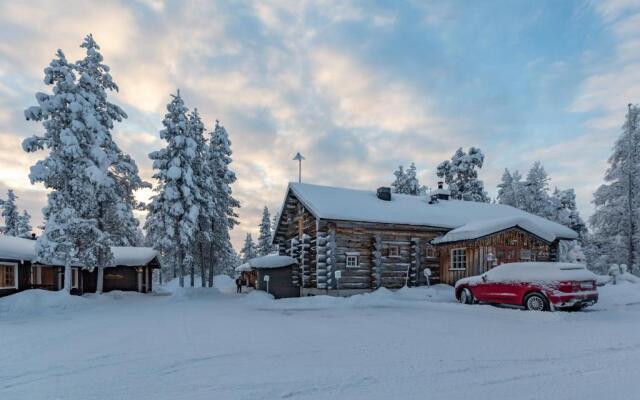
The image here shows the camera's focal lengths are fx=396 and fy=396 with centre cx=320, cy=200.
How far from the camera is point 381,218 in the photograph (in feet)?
76.0

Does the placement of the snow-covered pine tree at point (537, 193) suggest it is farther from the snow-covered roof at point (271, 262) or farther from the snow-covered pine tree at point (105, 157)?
the snow-covered pine tree at point (105, 157)

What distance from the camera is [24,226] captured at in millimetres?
48781

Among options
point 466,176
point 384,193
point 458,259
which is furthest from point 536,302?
point 466,176

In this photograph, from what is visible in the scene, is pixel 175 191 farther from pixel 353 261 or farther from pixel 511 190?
pixel 511 190

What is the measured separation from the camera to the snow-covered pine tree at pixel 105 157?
2456 cm

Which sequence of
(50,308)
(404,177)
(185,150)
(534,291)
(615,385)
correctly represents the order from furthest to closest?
(404,177), (185,150), (50,308), (534,291), (615,385)

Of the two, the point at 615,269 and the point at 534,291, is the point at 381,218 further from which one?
the point at 615,269

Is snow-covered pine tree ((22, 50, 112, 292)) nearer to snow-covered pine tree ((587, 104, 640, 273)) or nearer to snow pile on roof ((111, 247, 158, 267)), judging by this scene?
snow pile on roof ((111, 247, 158, 267))

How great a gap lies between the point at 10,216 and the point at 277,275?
127 feet

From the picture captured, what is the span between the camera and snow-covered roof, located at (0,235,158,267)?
80.7 feet

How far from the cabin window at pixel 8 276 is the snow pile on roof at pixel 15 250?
97 centimetres

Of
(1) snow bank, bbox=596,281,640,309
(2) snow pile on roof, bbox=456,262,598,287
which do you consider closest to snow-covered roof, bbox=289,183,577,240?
(1) snow bank, bbox=596,281,640,309

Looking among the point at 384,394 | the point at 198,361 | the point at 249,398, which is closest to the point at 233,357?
the point at 198,361

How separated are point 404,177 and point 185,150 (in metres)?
33.8
